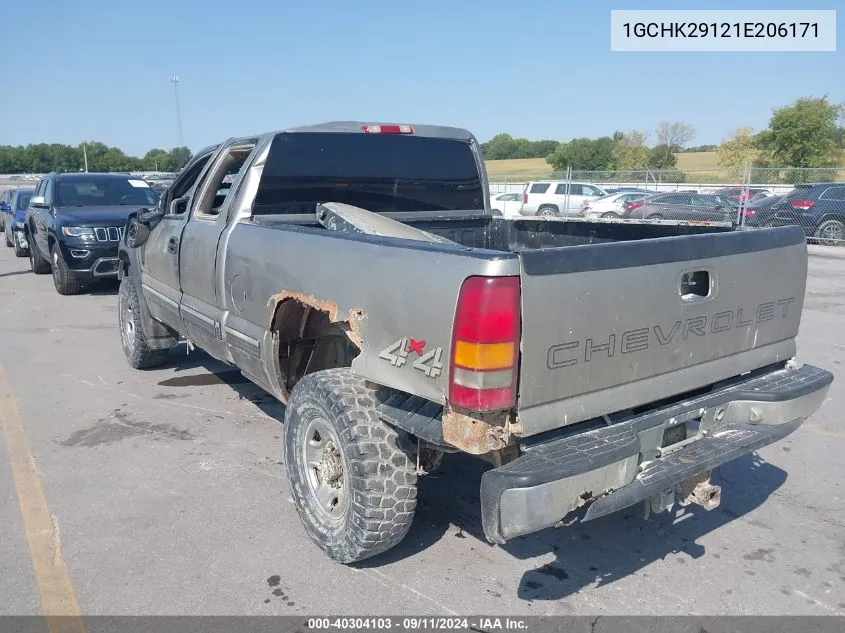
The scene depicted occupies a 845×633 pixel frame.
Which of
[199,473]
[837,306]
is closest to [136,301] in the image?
[199,473]

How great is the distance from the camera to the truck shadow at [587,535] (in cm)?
325

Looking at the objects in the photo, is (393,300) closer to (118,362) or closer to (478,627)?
(478,627)

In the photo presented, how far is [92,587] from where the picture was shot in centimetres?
315

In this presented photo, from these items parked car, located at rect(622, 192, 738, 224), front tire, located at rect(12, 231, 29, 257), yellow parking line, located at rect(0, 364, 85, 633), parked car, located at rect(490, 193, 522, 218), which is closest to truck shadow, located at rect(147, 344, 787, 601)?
yellow parking line, located at rect(0, 364, 85, 633)

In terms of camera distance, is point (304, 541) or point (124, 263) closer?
point (304, 541)

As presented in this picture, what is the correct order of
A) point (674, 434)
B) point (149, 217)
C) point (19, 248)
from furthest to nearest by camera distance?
point (19, 248)
point (149, 217)
point (674, 434)

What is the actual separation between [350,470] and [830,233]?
A: 62.0 feet

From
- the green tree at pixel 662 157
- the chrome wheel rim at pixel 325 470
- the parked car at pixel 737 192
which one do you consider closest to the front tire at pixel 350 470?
the chrome wheel rim at pixel 325 470

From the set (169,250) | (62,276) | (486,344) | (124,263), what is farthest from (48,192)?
(486,344)

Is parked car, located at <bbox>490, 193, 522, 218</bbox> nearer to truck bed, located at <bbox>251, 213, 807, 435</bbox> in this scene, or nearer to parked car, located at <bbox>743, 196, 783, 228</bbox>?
parked car, located at <bbox>743, 196, 783, 228</bbox>

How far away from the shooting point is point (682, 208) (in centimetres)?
2105

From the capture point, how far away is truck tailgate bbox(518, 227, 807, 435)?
2523 mm

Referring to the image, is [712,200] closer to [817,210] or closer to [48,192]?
[817,210]

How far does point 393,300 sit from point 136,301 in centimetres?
417
